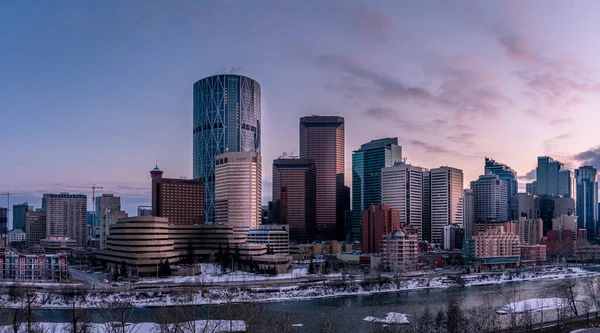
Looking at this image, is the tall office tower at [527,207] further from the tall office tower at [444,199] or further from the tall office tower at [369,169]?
the tall office tower at [369,169]

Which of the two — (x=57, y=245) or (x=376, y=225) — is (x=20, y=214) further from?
(x=376, y=225)

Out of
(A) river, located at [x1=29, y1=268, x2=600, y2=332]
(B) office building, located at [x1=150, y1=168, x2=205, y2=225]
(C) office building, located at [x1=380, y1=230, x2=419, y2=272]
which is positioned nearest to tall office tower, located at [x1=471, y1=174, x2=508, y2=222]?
(B) office building, located at [x1=150, y1=168, x2=205, y2=225]

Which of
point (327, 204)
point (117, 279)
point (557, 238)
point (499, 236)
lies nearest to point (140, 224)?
point (117, 279)

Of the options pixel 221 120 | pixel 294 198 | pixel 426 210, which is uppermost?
→ pixel 221 120

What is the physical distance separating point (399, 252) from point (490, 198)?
8624 centimetres

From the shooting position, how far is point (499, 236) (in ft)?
257

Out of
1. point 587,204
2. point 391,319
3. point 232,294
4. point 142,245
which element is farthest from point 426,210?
point 587,204

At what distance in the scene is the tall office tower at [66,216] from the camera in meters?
128

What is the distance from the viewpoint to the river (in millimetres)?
35000

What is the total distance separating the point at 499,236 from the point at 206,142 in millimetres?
78469

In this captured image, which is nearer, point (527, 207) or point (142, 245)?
point (142, 245)

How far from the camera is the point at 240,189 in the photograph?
303ft

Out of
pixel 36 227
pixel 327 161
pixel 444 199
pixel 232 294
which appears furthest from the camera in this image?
pixel 327 161

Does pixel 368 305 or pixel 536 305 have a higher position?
pixel 536 305
